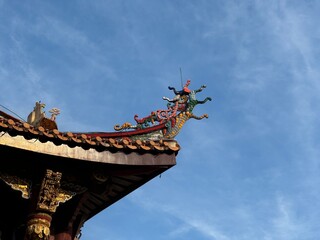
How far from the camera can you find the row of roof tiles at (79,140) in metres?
8.43

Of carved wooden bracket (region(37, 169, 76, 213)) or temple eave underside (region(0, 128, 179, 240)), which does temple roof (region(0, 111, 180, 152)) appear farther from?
carved wooden bracket (region(37, 169, 76, 213))

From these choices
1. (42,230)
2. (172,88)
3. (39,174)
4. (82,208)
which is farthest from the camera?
(172,88)

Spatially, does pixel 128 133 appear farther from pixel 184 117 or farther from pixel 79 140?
pixel 79 140

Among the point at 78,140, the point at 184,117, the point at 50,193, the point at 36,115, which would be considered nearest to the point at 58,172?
the point at 50,193

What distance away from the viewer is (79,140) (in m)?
8.80

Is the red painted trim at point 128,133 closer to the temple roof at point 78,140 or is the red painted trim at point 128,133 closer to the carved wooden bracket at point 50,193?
the temple roof at point 78,140

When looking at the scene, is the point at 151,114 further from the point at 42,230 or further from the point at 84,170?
the point at 42,230

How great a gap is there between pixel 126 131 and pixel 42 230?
2990 mm

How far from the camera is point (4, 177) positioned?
29.2 ft

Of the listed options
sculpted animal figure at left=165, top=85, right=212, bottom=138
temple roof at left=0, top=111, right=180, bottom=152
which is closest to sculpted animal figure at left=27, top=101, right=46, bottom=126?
temple roof at left=0, top=111, right=180, bottom=152

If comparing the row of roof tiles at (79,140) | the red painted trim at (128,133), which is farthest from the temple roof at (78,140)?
the red painted trim at (128,133)

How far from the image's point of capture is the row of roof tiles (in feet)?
27.7

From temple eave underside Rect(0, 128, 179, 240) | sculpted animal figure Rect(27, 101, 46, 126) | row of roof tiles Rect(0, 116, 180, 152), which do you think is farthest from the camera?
sculpted animal figure Rect(27, 101, 46, 126)

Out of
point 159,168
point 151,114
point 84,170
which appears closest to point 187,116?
point 151,114
